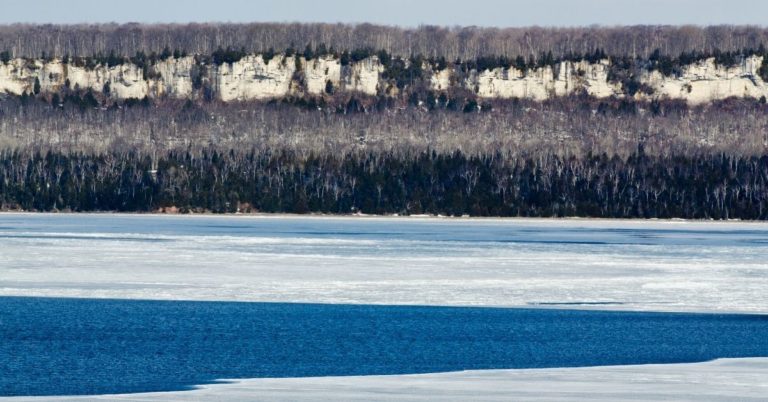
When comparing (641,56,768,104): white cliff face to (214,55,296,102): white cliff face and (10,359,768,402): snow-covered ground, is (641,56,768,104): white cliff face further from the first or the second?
(10,359,768,402): snow-covered ground

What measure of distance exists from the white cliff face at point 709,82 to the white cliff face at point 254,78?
2113cm

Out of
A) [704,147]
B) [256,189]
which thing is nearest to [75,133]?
[256,189]

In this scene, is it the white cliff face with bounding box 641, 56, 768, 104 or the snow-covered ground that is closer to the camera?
the snow-covered ground

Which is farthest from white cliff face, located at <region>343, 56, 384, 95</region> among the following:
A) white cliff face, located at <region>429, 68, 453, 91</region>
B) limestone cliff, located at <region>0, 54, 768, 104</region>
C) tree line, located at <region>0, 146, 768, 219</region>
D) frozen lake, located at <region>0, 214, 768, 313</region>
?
frozen lake, located at <region>0, 214, 768, 313</region>

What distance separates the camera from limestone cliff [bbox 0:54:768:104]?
260 ft

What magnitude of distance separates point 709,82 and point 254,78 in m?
26.4

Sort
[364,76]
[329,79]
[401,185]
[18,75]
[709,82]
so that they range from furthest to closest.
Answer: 1. [364,76]
2. [329,79]
3. [18,75]
4. [709,82]
5. [401,185]

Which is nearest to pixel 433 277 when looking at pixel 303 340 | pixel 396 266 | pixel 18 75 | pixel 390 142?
pixel 396 266

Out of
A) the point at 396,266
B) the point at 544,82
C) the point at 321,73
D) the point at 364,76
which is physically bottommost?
the point at 396,266

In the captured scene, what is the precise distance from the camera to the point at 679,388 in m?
10.1

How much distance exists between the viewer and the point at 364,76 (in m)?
81.5

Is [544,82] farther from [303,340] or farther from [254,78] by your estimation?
[303,340]

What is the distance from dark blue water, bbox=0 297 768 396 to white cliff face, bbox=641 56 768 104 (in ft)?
218

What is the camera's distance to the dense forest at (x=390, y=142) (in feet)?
145
